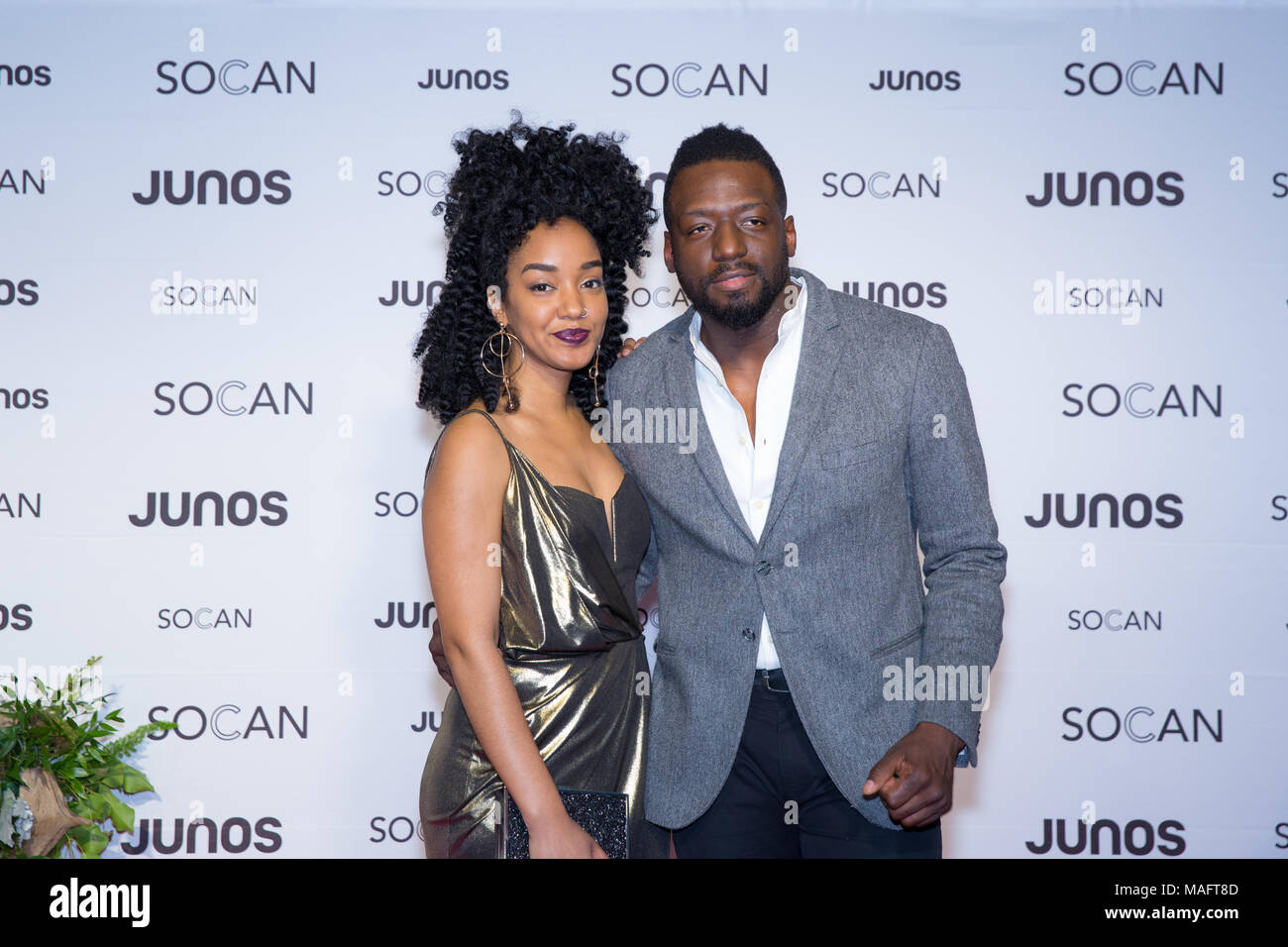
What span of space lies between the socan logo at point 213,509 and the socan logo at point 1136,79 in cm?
293

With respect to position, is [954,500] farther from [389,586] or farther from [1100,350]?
[389,586]

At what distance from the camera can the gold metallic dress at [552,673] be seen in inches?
79.3

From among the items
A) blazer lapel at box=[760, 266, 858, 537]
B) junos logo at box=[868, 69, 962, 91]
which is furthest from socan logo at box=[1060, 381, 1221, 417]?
blazer lapel at box=[760, 266, 858, 537]

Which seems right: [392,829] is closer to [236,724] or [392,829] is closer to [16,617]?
[236,724]

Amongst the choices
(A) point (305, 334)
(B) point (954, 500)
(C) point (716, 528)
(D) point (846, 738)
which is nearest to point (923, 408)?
(B) point (954, 500)

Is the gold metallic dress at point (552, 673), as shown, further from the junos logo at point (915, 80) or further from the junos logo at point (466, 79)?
the junos logo at point (915, 80)

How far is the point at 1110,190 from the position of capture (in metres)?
3.44

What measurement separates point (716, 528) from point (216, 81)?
8.24 ft

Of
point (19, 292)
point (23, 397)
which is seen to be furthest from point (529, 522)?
point (19, 292)

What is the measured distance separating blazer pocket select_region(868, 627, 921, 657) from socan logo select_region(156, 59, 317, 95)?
104 inches

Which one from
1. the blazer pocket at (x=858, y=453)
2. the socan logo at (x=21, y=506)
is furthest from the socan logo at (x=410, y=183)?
the blazer pocket at (x=858, y=453)

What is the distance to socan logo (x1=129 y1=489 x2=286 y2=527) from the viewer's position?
3.42m

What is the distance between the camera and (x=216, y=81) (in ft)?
11.4

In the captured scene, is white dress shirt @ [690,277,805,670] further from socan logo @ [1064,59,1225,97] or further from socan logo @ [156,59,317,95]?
socan logo @ [156,59,317,95]
